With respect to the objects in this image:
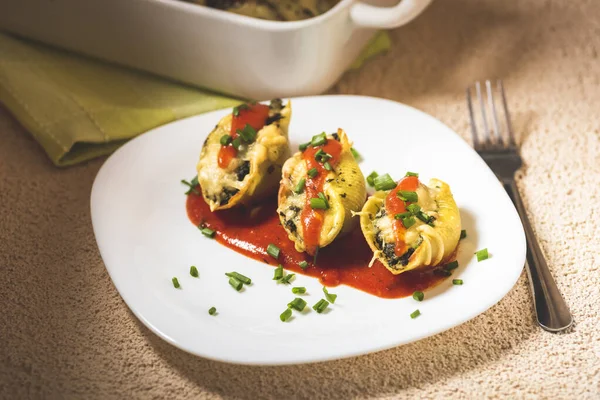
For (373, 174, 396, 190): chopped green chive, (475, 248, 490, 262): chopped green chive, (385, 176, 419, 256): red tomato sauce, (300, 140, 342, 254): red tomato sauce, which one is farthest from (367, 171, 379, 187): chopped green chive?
(475, 248, 490, 262): chopped green chive

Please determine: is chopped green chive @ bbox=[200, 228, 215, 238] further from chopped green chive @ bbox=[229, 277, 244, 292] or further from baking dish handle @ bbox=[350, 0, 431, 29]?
baking dish handle @ bbox=[350, 0, 431, 29]

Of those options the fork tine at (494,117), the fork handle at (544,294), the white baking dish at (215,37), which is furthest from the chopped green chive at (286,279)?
the fork tine at (494,117)

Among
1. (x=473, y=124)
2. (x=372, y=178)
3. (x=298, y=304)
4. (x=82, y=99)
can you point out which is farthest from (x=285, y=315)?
(x=82, y=99)

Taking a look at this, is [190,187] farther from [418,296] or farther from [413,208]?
[418,296]

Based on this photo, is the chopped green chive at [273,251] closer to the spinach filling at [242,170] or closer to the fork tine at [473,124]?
the spinach filling at [242,170]

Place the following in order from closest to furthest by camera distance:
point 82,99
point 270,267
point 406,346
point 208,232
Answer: point 406,346, point 270,267, point 208,232, point 82,99
